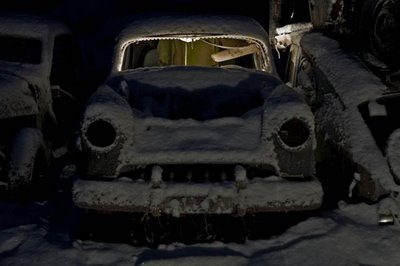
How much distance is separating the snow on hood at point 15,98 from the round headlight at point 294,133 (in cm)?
292

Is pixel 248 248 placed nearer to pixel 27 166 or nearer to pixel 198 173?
pixel 198 173

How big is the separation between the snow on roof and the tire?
1.77 meters

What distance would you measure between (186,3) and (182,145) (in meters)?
14.5

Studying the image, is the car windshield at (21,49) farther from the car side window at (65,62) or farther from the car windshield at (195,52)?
the car windshield at (195,52)

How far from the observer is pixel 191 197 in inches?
129

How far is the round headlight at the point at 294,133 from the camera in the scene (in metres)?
3.49

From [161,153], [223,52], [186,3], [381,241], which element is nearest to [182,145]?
[161,153]

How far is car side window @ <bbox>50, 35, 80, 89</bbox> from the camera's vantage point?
22.5 ft

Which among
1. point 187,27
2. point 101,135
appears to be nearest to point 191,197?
point 101,135

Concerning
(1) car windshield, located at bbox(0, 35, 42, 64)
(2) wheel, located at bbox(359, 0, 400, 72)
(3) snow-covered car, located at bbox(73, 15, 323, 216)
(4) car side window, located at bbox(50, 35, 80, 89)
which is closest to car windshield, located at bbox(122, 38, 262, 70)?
(2) wheel, located at bbox(359, 0, 400, 72)

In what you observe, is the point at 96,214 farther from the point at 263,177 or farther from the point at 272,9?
the point at 272,9

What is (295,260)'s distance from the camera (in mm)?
3090

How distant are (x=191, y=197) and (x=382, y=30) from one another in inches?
115

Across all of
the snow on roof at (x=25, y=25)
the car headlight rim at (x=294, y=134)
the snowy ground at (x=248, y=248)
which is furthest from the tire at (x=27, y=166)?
the car headlight rim at (x=294, y=134)
